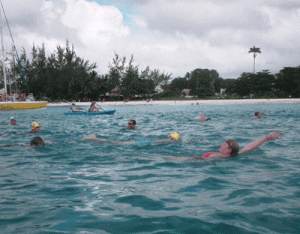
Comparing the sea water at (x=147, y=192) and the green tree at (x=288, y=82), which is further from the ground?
the green tree at (x=288, y=82)

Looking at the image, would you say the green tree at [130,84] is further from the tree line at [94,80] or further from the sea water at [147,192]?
the sea water at [147,192]

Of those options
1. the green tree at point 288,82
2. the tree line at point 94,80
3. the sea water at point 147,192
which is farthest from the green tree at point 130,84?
the sea water at point 147,192

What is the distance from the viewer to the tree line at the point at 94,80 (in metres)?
52.5

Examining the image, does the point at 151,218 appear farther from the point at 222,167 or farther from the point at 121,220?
the point at 222,167

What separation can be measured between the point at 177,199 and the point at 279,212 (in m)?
1.38

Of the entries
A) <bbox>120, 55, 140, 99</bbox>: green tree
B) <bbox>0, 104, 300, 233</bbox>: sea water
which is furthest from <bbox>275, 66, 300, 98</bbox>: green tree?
<bbox>0, 104, 300, 233</bbox>: sea water

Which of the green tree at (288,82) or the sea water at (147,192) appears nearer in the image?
the sea water at (147,192)

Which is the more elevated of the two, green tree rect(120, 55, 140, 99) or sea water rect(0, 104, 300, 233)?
green tree rect(120, 55, 140, 99)

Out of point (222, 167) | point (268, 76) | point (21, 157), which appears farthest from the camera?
point (268, 76)

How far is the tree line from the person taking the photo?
172 ft

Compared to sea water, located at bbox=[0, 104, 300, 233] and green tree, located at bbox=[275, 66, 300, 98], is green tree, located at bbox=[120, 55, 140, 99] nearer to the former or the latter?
green tree, located at bbox=[275, 66, 300, 98]

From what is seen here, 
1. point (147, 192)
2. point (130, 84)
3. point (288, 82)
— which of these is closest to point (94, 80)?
point (130, 84)

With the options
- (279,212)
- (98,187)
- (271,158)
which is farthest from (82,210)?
(271,158)

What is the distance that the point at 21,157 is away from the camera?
6.91m
